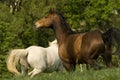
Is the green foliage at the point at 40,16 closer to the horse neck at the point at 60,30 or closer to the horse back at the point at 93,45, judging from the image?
the horse neck at the point at 60,30

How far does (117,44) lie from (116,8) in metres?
26.2

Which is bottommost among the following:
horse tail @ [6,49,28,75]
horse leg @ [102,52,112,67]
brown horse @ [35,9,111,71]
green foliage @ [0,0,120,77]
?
green foliage @ [0,0,120,77]

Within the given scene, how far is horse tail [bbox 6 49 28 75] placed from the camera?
14406mm

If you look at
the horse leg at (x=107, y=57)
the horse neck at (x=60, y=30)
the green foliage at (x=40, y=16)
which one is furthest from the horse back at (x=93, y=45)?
the green foliage at (x=40, y=16)

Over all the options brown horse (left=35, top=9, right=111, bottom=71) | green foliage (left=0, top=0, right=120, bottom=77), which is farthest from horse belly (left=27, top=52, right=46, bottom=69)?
green foliage (left=0, top=0, right=120, bottom=77)

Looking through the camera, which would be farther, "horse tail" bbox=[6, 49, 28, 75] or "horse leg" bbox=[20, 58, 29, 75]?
"horse leg" bbox=[20, 58, 29, 75]

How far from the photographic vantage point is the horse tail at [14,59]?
567 inches

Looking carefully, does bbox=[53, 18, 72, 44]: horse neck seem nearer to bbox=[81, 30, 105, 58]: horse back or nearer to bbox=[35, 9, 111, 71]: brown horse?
bbox=[35, 9, 111, 71]: brown horse

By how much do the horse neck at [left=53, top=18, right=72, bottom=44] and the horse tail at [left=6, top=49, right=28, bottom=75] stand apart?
2.15m

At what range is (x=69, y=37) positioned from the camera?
41.8ft

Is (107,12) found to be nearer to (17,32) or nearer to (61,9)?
(61,9)

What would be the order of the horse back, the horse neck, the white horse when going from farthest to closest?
1. the white horse
2. the horse neck
3. the horse back

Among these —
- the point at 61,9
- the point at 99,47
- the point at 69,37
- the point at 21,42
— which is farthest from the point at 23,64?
the point at 61,9

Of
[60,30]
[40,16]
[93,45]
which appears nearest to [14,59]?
[60,30]
